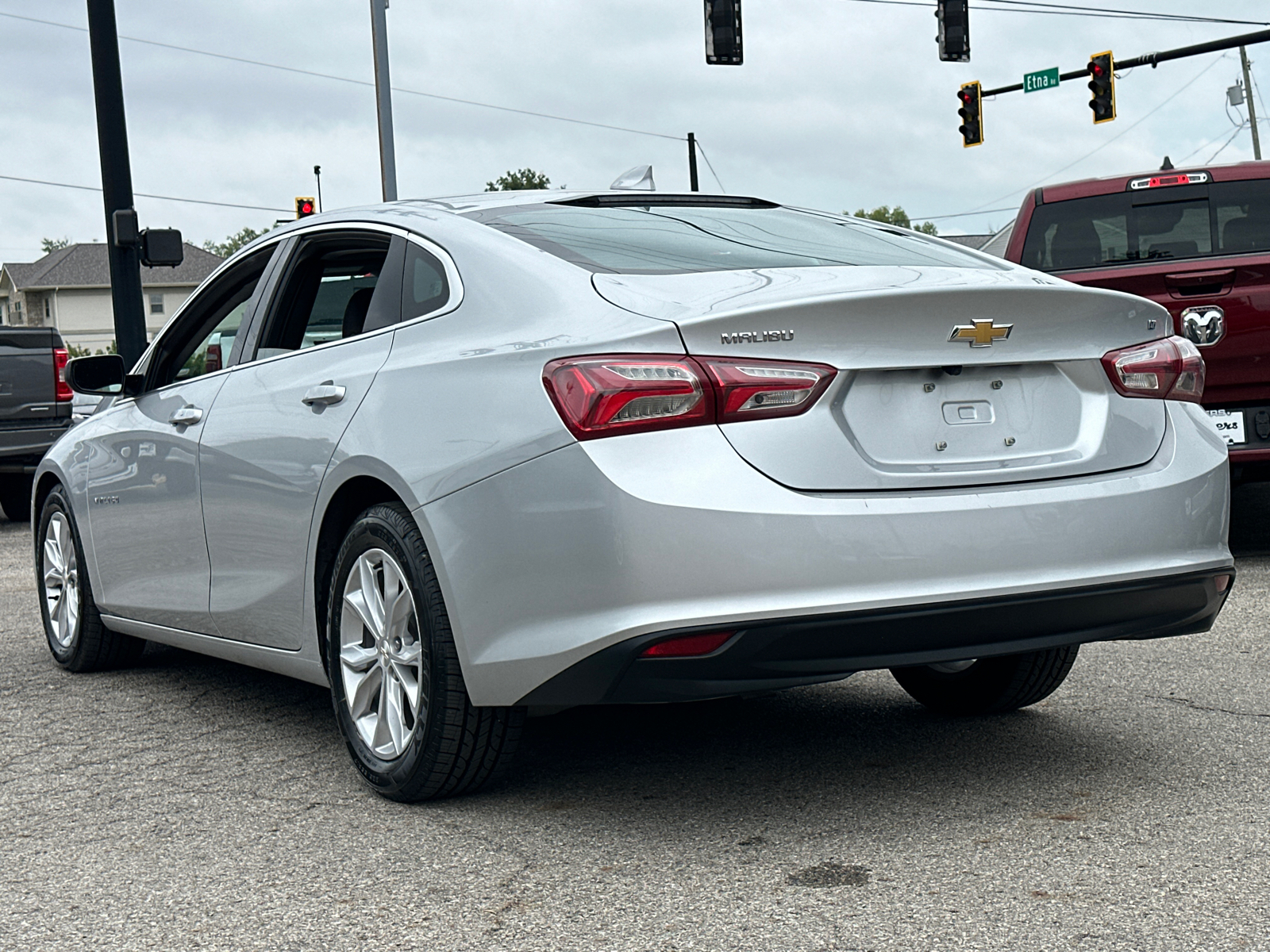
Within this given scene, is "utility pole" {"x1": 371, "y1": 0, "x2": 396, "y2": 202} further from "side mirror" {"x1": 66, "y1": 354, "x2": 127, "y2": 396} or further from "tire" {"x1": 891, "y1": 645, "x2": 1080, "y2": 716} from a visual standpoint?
"tire" {"x1": 891, "y1": 645, "x2": 1080, "y2": 716}

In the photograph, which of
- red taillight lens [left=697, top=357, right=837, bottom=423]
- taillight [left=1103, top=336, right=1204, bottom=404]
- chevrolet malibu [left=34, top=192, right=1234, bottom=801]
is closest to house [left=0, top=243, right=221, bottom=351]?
chevrolet malibu [left=34, top=192, right=1234, bottom=801]

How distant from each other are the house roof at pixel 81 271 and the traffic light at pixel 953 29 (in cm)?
6904

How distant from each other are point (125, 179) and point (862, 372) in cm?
1143

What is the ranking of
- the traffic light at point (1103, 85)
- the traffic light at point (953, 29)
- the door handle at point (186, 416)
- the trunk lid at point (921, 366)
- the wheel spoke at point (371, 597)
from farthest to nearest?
1. the traffic light at point (1103, 85)
2. the traffic light at point (953, 29)
3. the door handle at point (186, 416)
4. the wheel spoke at point (371, 597)
5. the trunk lid at point (921, 366)

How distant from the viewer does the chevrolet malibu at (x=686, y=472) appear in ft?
10.7

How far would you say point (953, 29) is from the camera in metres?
20.1

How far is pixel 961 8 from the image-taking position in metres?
20.0

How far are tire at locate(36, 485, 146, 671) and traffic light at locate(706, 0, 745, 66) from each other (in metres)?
14.5

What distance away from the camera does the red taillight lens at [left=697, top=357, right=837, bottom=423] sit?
329 centimetres

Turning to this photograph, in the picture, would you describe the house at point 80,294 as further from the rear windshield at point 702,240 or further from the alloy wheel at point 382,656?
the alloy wheel at point 382,656

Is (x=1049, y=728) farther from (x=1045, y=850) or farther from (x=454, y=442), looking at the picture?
(x=454, y=442)

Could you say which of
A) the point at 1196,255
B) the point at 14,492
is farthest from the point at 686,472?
the point at 14,492

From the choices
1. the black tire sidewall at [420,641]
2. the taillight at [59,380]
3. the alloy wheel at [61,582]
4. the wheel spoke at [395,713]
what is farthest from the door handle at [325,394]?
the taillight at [59,380]

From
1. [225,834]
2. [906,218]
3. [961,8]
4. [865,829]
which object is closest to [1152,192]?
[865,829]
